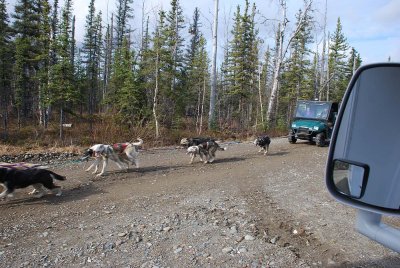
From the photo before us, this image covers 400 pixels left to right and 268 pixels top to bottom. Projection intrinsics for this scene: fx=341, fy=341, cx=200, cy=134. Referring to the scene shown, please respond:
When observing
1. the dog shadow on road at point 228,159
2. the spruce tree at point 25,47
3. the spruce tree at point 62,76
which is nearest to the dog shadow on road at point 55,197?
the dog shadow on road at point 228,159

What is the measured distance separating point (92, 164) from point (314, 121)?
1196cm

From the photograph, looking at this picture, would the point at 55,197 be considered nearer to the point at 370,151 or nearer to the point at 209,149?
the point at 209,149

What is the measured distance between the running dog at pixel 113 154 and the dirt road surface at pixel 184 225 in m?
0.57

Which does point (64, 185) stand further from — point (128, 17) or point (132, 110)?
point (128, 17)

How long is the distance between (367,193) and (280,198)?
610 cm

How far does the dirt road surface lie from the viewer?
4.82 metres

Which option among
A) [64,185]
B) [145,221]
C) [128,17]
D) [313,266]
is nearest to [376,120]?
[313,266]

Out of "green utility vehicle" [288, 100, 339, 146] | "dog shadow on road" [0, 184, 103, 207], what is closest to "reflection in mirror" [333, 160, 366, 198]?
"dog shadow on road" [0, 184, 103, 207]

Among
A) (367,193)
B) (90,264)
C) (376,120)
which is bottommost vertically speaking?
(90,264)

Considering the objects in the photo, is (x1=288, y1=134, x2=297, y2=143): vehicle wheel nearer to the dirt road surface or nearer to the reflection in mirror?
the dirt road surface

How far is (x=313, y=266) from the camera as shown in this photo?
179 inches

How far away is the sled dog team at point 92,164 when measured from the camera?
283 inches

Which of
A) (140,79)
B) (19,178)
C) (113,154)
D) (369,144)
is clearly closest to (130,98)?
(140,79)

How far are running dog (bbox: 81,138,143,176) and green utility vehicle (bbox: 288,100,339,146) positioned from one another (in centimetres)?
1018
